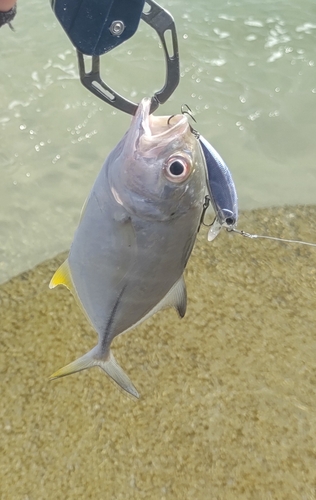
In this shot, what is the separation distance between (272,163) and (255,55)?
1.81 m

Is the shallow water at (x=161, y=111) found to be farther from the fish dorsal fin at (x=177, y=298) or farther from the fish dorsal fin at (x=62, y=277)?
the fish dorsal fin at (x=177, y=298)

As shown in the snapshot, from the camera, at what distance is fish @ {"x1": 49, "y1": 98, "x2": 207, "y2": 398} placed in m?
1.37

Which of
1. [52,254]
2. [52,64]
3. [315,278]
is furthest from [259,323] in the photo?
[52,64]

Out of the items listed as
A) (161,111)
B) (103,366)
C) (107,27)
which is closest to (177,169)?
(107,27)

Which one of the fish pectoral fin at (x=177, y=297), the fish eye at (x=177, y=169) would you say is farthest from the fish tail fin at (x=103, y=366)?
the fish eye at (x=177, y=169)

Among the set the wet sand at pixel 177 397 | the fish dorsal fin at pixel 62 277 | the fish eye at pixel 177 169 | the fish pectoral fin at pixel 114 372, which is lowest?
the wet sand at pixel 177 397

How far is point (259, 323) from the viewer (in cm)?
326

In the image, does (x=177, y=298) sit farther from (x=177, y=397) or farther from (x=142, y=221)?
(x=177, y=397)

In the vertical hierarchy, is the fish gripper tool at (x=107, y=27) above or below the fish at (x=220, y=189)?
above

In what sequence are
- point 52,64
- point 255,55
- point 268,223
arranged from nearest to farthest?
point 268,223 < point 52,64 < point 255,55

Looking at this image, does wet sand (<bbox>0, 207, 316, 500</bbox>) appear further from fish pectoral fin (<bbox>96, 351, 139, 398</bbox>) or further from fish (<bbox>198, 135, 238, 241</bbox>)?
fish (<bbox>198, 135, 238, 241</bbox>)

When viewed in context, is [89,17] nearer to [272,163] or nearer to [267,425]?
[267,425]

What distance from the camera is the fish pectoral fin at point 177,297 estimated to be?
157cm

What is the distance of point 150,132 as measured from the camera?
1391mm
